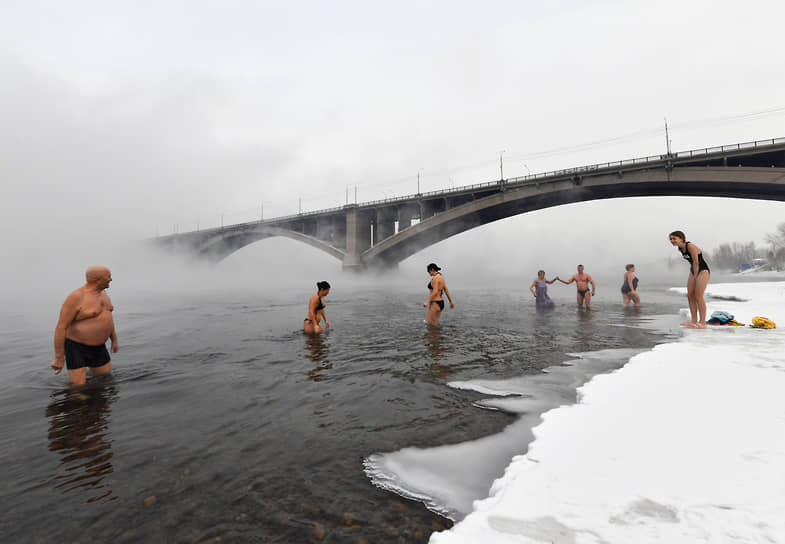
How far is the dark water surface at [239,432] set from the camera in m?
1.94

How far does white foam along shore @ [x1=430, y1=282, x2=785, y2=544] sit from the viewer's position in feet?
5.08

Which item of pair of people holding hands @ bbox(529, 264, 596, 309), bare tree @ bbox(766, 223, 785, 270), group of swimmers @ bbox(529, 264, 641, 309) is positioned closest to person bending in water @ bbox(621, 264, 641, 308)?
group of swimmers @ bbox(529, 264, 641, 309)

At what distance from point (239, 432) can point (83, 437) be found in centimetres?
135

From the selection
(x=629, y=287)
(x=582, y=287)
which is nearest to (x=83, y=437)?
(x=582, y=287)

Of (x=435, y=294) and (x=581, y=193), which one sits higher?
(x=581, y=193)

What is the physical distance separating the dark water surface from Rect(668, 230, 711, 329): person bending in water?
1.28m

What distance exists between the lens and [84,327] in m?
4.57

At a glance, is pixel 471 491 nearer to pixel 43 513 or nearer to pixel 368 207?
pixel 43 513

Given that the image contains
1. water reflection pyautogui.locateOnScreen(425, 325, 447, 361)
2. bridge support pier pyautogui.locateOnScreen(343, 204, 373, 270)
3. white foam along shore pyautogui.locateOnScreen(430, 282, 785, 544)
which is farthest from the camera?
bridge support pier pyautogui.locateOnScreen(343, 204, 373, 270)

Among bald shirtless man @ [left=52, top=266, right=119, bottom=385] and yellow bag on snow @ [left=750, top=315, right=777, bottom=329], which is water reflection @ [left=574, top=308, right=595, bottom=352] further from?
bald shirtless man @ [left=52, top=266, right=119, bottom=385]

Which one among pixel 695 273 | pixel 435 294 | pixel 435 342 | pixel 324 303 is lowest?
pixel 435 342

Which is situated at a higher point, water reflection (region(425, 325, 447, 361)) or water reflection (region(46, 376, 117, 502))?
water reflection (region(46, 376, 117, 502))

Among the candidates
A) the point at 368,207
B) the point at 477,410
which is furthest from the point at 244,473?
the point at 368,207

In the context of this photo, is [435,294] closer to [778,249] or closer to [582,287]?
[582,287]
